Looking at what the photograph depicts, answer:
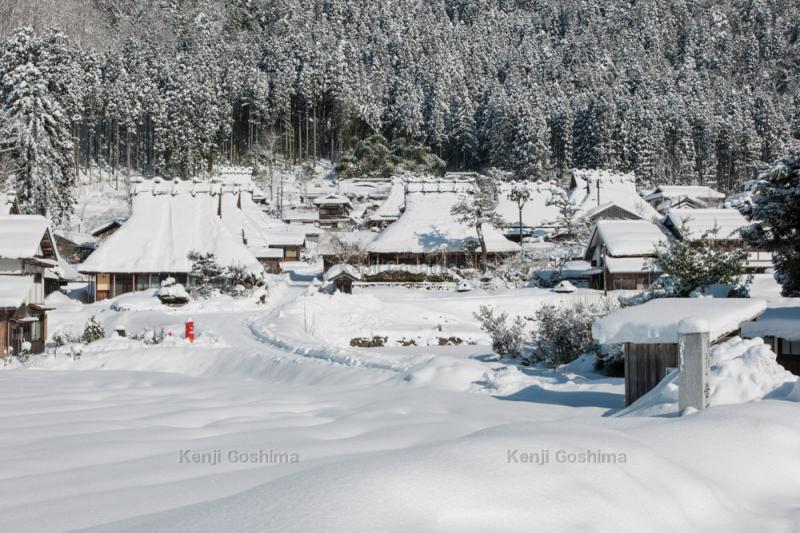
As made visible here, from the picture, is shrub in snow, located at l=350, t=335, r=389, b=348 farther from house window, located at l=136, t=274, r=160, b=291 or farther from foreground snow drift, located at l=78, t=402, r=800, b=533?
foreground snow drift, located at l=78, t=402, r=800, b=533

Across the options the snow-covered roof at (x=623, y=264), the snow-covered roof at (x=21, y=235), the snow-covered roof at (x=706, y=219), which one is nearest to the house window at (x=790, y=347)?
the snow-covered roof at (x=623, y=264)

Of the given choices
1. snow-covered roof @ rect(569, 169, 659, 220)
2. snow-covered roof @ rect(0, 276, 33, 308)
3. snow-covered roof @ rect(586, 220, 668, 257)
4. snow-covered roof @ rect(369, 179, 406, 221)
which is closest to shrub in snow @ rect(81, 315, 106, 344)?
snow-covered roof @ rect(0, 276, 33, 308)

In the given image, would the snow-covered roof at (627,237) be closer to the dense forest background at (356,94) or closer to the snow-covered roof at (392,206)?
the dense forest background at (356,94)

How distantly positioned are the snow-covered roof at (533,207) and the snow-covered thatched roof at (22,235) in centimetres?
4324

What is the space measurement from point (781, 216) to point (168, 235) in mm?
38563

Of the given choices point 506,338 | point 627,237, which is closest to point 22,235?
point 506,338

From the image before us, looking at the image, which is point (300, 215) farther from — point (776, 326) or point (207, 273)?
point (776, 326)

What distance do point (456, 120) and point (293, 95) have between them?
75.8ft

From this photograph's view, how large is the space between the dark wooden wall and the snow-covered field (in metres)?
0.49

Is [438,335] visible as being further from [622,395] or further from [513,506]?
[513,506]

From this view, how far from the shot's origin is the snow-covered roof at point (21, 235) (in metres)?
31.0

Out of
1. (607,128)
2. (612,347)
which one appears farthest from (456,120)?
(612,347)

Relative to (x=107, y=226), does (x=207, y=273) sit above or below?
below

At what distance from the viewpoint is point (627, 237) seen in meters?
44.1
